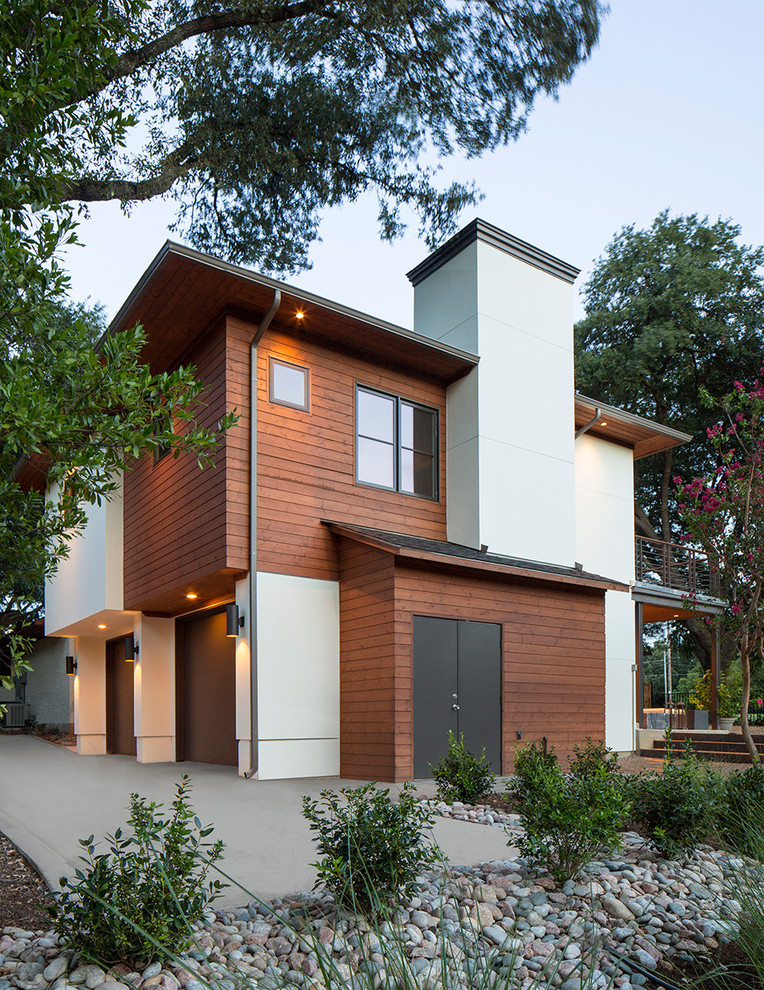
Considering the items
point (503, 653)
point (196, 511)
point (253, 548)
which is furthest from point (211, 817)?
point (503, 653)

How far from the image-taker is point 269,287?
9492mm

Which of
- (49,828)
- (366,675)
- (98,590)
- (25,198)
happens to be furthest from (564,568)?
(25,198)

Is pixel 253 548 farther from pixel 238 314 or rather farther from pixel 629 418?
pixel 629 418

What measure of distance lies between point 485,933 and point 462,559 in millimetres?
6396

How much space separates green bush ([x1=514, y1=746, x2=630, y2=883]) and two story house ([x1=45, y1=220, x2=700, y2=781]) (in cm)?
467

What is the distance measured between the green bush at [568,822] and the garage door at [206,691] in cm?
737

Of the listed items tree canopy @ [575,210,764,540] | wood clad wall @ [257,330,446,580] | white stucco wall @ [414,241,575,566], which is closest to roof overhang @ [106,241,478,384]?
wood clad wall @ [257,330,446,580]

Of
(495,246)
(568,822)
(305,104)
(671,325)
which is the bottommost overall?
(568,822)

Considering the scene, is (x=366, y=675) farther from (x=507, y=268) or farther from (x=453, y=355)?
(x=507, y=268)

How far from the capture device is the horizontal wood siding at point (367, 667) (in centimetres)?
933

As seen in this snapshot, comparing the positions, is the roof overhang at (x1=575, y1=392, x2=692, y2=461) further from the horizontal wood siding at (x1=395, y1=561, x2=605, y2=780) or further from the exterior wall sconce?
the exterior wall sconce

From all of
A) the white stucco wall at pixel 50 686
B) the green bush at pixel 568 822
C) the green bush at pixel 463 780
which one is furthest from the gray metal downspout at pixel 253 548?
the white stucco wall at pixel 50 686

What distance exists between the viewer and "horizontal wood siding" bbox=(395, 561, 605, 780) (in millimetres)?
9586

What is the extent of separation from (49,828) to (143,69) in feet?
28.2
